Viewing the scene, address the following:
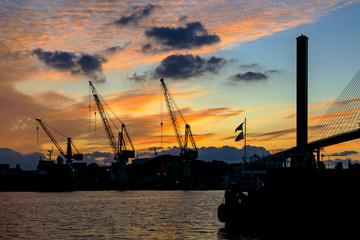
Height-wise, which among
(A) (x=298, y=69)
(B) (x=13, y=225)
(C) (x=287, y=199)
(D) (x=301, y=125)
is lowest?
(B) (x=13, y=225)

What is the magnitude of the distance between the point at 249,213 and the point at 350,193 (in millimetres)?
13130

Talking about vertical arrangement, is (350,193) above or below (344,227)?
above

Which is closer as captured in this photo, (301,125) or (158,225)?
(158,225)

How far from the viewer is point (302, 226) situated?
162 ft

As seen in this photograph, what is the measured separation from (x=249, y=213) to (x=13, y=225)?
141ft

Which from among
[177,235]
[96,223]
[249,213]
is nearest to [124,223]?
[96,223]

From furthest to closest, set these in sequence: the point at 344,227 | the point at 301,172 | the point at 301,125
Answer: the point at 301,125 → the point at 301,172 → the point at 344,227

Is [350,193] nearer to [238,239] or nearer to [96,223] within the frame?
[238,239]

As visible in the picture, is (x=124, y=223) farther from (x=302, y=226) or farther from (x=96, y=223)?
(x=302, y=226)

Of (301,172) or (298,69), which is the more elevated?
(298,69)

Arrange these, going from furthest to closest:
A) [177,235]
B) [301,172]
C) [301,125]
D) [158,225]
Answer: [301,125]
[158,225]
[177,235]
[301,172]

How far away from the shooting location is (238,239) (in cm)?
5294

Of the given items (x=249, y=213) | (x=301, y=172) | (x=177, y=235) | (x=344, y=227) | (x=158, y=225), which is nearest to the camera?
(x=344, y=227)

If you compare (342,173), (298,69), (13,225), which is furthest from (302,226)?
(13,225)
